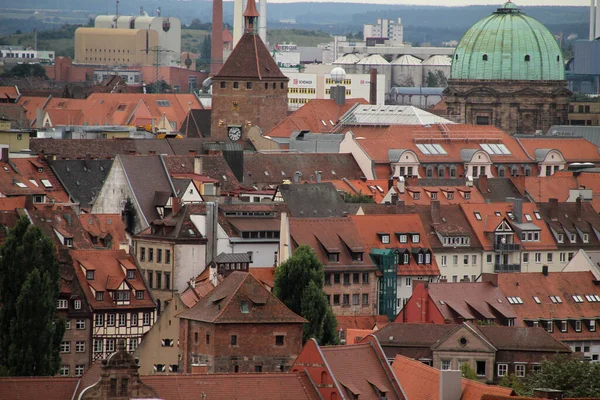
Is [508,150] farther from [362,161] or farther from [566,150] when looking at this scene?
[362,161]

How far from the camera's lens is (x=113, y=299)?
318ft

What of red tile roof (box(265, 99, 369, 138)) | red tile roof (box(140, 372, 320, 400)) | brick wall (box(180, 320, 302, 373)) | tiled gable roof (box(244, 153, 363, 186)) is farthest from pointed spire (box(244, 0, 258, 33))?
red tile roof (box(140, 372, 320, 400))

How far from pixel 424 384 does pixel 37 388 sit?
1434cm

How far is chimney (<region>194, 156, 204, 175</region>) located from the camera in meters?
132

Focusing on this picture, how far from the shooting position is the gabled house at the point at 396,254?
10888 cm

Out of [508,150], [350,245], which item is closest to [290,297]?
[350,245]

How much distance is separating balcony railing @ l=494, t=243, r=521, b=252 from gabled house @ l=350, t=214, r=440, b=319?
25.2ft

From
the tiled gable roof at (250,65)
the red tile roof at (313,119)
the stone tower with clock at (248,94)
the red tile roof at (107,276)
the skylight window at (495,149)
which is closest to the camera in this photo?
the red tile roof at (107,276)

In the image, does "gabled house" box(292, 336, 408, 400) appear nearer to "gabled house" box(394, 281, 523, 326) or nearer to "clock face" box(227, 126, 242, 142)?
"gabled house" box(394, 281, 523, 326)

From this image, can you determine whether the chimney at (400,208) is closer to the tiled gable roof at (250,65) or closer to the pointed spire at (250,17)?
the tiled gable roof at (250,65)

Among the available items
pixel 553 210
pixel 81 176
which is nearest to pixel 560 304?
pixel 553 210

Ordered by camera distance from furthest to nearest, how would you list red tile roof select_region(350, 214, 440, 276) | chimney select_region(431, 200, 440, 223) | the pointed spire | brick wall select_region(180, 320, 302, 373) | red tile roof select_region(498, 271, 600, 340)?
the pointed spire < chimney select_region(431, 200, 440, 223) < red tile roof select_region(350, 214, 440, 276) < red tile roof select_region(498, 271, 600, 340) < brick wall select_region(180, 320, 302, 373)

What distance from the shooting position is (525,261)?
126 metres

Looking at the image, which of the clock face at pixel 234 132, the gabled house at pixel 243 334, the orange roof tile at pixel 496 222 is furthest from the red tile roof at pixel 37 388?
the clock face at pixel 234 132
